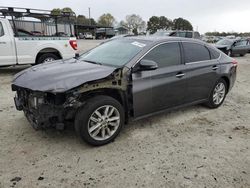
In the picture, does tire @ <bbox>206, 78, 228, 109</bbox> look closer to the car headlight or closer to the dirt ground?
the dirt ground

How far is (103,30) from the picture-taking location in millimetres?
50625

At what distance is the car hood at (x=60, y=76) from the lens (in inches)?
117

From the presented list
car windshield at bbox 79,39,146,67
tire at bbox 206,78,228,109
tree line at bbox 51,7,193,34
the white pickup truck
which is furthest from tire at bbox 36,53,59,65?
tree line at bbox 51,7,193,34

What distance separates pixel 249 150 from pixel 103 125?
218 centimetres

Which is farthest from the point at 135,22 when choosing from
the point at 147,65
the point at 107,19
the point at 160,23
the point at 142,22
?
the point at 147,65

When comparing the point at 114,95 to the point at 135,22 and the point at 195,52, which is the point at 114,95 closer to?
the point at 195,52

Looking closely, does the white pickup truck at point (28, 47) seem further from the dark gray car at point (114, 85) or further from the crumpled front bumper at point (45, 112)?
the crumpled front bumper at point (45, 112)

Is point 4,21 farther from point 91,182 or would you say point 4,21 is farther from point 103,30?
point 103,30

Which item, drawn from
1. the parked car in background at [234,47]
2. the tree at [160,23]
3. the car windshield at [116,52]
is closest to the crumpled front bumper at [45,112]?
the car windshield at [116,52]

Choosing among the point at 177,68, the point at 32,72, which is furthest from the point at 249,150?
the point at 32,72

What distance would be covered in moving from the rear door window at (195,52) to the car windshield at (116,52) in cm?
94

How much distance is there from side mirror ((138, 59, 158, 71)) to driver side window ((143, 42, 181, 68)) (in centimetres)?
17

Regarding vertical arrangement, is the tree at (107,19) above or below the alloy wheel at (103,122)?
above

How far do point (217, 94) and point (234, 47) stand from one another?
14.5m
